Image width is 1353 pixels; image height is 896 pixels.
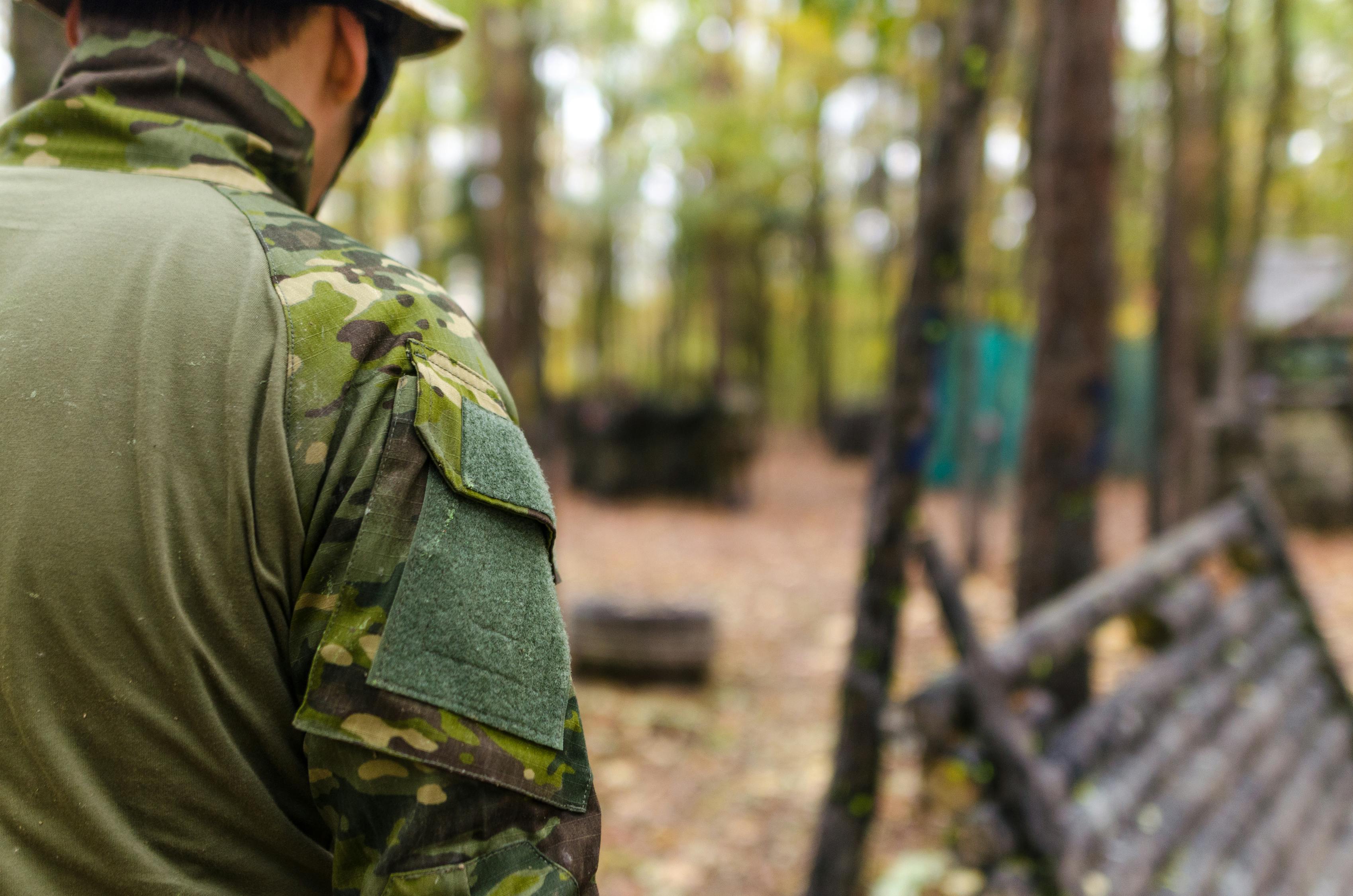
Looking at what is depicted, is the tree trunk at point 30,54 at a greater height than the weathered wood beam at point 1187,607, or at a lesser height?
greater

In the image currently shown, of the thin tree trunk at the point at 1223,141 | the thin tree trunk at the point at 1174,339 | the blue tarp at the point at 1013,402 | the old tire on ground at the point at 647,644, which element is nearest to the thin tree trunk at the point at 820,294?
the blue tarp at the point at 1013,402

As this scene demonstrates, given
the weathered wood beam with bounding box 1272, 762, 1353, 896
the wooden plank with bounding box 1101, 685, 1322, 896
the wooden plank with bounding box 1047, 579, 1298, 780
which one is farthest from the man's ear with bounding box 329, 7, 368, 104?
the weathered wood beam with bounding box 1272, 762, 1353, 896

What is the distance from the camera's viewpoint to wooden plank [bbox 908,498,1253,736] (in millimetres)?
2547

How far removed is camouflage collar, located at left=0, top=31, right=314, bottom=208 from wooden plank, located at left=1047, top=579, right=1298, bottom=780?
8.60ft

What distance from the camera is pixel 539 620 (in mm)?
1017

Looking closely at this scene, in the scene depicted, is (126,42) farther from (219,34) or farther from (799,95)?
(799,95)

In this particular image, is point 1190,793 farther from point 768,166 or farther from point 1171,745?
point 768,166

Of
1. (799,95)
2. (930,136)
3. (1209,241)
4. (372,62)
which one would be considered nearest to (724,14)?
(799,95)

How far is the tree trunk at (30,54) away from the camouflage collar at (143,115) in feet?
6.28

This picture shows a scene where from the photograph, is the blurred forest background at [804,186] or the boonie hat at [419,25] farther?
the blurred forest background at [804,186]

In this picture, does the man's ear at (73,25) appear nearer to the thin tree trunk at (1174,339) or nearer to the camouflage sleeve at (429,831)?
the camouflage sleeve at (429,831)

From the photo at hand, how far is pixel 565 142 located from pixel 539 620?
2652 centimetres

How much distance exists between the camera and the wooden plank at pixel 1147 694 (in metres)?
2.88

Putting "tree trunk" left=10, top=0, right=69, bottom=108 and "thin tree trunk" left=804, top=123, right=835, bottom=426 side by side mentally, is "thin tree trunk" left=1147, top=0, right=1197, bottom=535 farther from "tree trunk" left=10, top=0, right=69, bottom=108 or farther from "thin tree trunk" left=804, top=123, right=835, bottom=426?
"thin tree trunk" left=804, top=123, right=835, bottom=426
